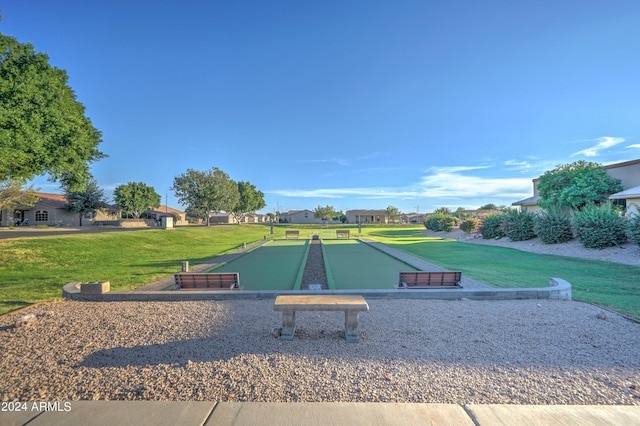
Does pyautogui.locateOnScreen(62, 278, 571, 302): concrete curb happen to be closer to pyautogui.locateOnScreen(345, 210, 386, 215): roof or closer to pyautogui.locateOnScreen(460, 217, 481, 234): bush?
pyautogui.locateOnScreen(460, 217, 481, 234): bush

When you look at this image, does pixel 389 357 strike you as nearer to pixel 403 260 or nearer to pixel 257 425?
pixel 257 425

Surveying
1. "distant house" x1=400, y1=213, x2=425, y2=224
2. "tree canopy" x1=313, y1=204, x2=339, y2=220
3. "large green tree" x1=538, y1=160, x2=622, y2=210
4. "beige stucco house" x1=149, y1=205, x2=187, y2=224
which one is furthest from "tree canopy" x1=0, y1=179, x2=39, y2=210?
"distant house" x1=400, y1=213, x2=425, y2=224

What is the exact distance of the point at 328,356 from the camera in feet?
13.0

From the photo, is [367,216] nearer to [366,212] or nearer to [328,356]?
[366,212]

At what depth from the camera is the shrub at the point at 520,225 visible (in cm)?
2159

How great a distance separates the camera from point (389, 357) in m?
3.93

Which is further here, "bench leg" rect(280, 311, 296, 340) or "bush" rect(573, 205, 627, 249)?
"bush" rect(573, 205, 627, 249)

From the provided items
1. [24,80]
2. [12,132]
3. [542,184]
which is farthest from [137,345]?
[542,184]

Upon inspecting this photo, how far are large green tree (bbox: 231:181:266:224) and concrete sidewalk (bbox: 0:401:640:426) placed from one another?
195ft

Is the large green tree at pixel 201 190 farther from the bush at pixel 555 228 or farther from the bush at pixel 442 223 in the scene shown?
the bush at pixel 555 228

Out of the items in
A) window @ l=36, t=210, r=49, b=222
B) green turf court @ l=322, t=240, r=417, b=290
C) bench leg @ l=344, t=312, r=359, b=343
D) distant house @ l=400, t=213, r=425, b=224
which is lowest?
green turf court @ l=322, t=240, r=417, b=290

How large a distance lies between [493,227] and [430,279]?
20.5 meters

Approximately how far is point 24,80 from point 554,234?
89.0 feet

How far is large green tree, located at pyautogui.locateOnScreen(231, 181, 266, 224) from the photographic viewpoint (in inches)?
2530
